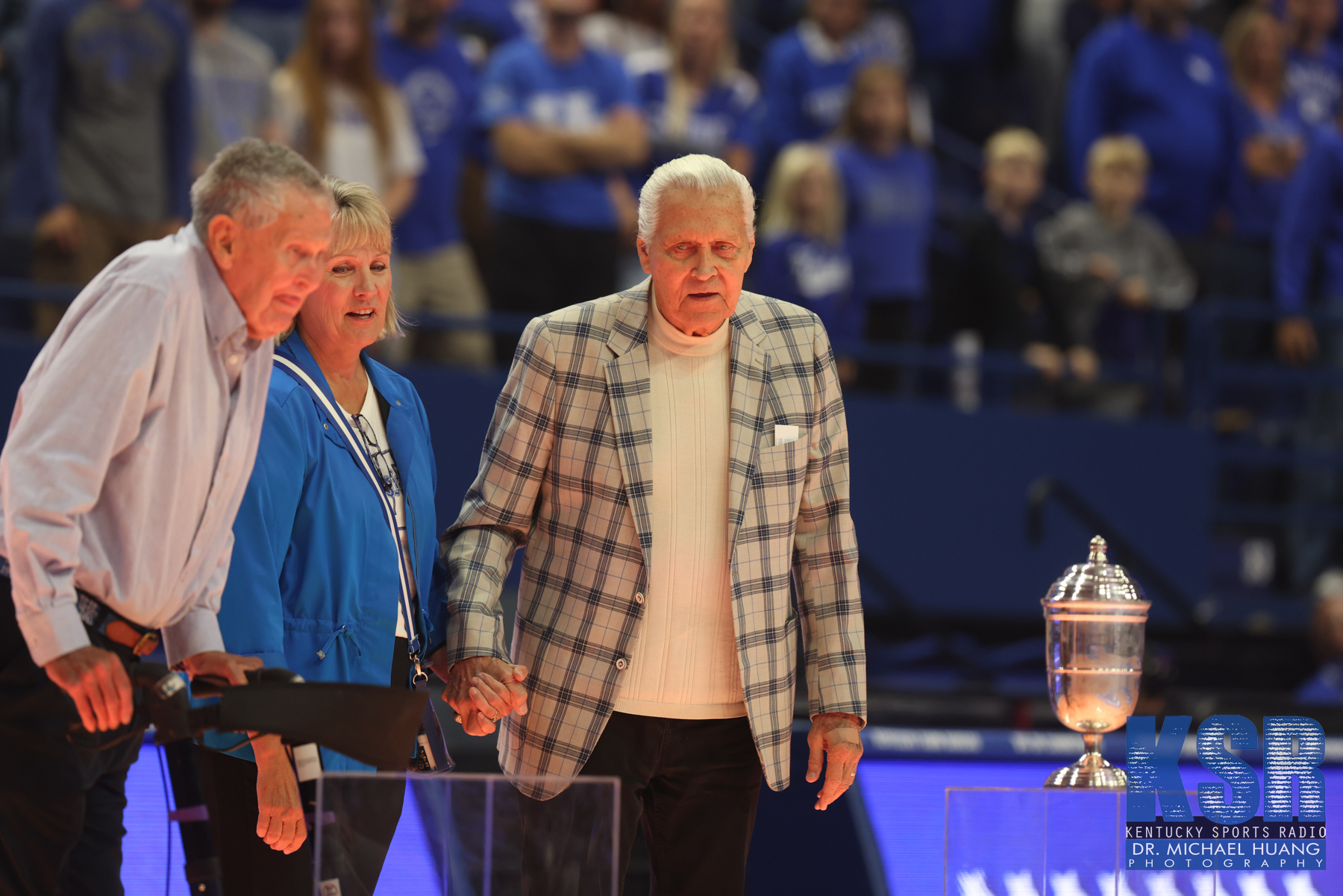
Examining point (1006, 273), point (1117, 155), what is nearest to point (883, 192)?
point (1006, 273)

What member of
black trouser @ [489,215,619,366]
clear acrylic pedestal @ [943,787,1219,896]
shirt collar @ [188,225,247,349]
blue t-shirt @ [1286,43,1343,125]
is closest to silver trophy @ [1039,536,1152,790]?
clear acrylic pedestal @ [943,787,1219,896]

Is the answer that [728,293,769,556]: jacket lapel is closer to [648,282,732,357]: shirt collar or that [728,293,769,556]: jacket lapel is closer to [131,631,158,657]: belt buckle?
[648,282,732,357]: shirt collar

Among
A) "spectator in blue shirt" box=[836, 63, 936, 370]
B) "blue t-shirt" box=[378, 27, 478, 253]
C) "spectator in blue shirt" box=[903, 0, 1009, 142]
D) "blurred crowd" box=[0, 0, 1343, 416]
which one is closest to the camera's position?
"blurred crowd" box=[0, 0, 1343, 416]

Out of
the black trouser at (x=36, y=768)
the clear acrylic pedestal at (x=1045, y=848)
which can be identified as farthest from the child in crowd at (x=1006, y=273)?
the black trouser at (x=36, y=768)

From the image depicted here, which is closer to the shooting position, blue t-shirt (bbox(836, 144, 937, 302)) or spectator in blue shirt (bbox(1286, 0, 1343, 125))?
blue t-shirt (bbox(836, 144, 937, 302))

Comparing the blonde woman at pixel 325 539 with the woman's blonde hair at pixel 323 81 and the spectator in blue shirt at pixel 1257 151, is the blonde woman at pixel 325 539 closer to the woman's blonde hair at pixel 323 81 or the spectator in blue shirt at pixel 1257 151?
the woman's blonde hair at pixel 323 81

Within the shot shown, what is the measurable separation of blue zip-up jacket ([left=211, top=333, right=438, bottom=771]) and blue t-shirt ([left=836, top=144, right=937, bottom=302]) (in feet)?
13.5

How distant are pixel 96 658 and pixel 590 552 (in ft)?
2.75

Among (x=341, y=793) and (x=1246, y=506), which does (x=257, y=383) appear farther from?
(x=1246, y=506)

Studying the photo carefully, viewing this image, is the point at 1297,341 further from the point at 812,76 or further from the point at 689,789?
the point at 689,789

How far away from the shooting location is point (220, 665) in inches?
80.8

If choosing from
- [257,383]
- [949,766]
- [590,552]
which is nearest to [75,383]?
[257,383]

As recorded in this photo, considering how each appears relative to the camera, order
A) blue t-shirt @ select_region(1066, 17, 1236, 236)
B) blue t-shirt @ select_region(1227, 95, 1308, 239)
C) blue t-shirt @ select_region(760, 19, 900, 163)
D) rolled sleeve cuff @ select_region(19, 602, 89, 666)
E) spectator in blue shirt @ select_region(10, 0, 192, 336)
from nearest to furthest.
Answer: rolled sleeve cuff @ select_region(19, 602, 89, 666), spectator in blue shirt @ select_region(10, 0, 192, 336), blue t-shirt @ select_region(760, 19, 900, 163), blue t-shirt @ select_region(1066, 17, 1236, 236), blue t-shirt @ select_region(1227, 95, 1308, 239)

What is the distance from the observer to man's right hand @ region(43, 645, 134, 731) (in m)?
1.84
